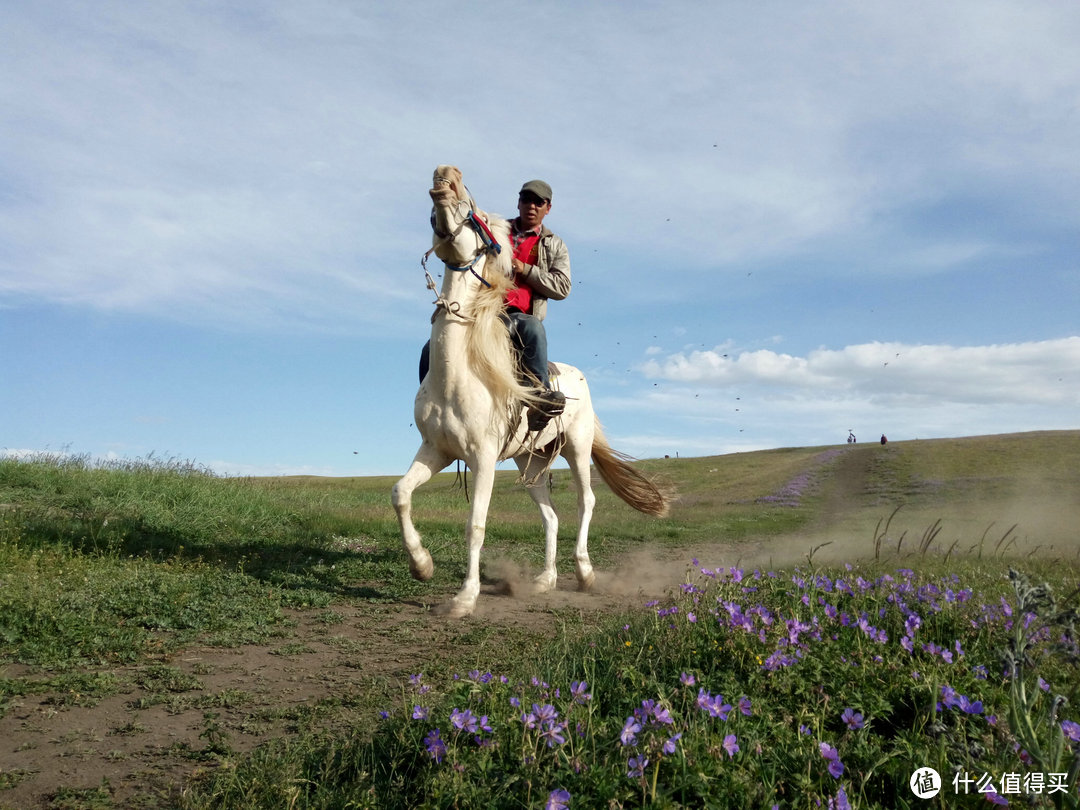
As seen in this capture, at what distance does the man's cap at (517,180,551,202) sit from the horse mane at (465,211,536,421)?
2.91ft

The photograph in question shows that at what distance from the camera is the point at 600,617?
6477mm

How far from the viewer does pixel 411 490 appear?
6.78 m

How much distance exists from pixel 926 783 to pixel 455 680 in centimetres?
205

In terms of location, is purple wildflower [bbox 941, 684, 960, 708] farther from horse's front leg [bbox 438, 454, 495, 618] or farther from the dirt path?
horse's front leg [bbox 438, 454, 495, 618]

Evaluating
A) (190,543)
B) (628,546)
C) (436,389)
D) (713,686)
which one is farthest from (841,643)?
(628,546)

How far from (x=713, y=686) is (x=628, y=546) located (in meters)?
10.2

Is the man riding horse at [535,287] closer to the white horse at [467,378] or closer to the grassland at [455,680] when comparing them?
the white horse at [467,378]

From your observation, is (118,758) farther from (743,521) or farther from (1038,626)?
(743,521)

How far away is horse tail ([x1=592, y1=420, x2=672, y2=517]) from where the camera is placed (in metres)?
10.0

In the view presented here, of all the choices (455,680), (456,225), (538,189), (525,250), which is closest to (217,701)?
(455,680)

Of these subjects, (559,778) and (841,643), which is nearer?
(559,778)

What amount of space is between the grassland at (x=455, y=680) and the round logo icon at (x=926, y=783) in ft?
0.20

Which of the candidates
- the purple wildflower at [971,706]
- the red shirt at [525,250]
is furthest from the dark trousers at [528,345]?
the purple wildflower at [971,706]

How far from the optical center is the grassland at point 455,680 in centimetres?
259
